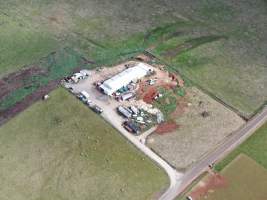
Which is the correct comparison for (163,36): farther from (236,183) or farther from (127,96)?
(236,183)

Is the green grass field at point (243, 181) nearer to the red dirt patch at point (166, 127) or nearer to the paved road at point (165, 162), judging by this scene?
the paved road at point (165, 162)

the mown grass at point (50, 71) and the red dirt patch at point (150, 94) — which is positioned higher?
the red dirt patch at point (150, 94)

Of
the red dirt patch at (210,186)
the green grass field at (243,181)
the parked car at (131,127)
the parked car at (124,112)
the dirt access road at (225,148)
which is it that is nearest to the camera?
the red dirt patch at (210,186)

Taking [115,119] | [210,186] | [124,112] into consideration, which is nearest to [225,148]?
[210,186]

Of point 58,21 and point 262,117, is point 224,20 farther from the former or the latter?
point 58,21

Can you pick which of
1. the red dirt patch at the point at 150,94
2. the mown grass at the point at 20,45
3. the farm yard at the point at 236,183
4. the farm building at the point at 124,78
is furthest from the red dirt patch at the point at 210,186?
the mown grass at the point at 20,45

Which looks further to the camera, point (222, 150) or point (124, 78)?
point (124, 78)

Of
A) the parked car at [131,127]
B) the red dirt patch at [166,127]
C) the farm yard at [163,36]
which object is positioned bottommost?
the parked car at [131,127]
